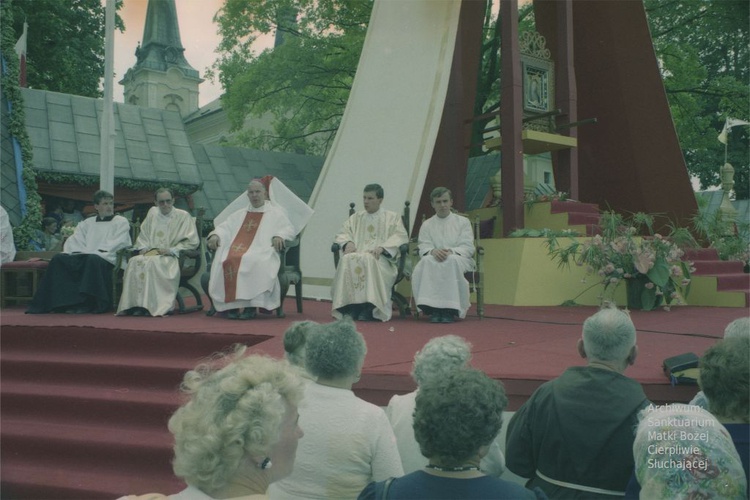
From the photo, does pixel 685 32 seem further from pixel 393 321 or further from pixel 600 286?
pixel 393 321

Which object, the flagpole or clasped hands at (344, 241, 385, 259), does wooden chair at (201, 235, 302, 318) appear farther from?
the flagpole

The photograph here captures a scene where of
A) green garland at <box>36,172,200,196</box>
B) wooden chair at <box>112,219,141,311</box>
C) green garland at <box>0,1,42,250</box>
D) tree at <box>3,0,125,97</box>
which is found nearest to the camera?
wooden chair at <box>112,219,141,311</box>

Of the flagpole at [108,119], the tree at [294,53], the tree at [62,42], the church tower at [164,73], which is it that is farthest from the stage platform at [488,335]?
the church tower at [164,73]

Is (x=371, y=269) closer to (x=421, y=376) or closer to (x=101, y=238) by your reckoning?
(x=101, y=238)

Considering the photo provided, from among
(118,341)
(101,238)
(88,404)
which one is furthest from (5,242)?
(88,404)

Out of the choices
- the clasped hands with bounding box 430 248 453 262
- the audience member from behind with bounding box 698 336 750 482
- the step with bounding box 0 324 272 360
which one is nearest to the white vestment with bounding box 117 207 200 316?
the step with bounding box 0 324 272 360

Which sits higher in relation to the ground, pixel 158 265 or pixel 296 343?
pixel 158 265

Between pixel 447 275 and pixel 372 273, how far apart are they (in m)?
0.71

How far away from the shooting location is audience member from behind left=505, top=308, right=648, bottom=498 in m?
2.43

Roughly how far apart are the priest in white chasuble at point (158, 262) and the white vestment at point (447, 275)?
7.93 ft

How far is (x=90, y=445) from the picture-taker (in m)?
4.13

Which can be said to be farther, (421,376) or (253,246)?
(253,246)

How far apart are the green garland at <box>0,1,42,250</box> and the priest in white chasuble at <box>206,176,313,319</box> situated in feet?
15.1

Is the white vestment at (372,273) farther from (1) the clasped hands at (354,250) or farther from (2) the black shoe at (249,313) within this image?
(2) the black shoe at (249,313)
